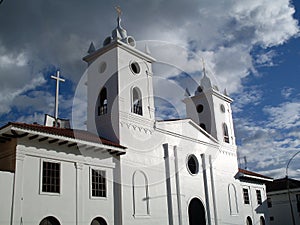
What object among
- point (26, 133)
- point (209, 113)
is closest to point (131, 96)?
point (26, 133)

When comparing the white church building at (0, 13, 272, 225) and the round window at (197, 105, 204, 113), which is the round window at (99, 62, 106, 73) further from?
the round window at (197, 105, 204, 113)

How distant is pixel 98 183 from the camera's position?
64.0ft

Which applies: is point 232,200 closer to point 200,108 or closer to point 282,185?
point 200,108

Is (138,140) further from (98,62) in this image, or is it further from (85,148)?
(98,62)

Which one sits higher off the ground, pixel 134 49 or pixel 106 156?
pixel 134 49

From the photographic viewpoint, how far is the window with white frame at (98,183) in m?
19.2

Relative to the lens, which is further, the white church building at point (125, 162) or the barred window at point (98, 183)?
the barred window at point (98, 183)

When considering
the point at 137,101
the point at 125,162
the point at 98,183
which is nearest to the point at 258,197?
the point at 137,101

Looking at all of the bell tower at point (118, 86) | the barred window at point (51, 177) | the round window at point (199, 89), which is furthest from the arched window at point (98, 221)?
the round window at point (199, 89)

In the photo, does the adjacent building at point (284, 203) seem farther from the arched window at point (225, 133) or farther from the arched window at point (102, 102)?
the arched window at point (102, 102)

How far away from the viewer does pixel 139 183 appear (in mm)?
21656

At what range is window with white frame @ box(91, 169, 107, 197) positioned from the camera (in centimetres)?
1920

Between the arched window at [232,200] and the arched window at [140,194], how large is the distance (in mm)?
10552

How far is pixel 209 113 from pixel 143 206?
45.0 ft
